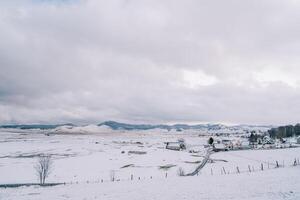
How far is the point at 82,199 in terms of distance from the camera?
27.0m

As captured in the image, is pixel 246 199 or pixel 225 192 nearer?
pixel 246 199

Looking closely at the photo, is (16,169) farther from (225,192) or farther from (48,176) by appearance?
(225,192)

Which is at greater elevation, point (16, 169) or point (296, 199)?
point (296, 199)

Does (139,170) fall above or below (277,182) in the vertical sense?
below

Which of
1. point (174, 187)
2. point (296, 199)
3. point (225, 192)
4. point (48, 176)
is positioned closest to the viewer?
point (296, 199)

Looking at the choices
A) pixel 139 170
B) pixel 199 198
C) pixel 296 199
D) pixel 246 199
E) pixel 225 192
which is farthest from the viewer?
pixel 139 170

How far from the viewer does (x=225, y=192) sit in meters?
26.6

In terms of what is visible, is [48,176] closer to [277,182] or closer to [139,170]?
[139,170]

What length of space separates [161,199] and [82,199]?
6870mm

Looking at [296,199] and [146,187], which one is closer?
[296,199]

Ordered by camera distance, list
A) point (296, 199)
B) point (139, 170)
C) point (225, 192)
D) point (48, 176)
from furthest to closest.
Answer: point (139, 170) → point (48, 176) → point (225, 192) → point (296, 199)

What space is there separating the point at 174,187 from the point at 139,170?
120ft

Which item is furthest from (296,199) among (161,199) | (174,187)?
(174,187)

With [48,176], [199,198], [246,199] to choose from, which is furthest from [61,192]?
[48,176]
